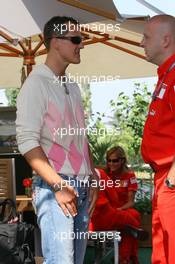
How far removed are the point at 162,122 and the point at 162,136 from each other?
0.07 metres

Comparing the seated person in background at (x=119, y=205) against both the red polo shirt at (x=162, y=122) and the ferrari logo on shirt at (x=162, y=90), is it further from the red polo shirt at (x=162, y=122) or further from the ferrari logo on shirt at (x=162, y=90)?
the ferrari logo on shirt at (x=162, y=90)

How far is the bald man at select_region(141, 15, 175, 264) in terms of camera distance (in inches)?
99.6

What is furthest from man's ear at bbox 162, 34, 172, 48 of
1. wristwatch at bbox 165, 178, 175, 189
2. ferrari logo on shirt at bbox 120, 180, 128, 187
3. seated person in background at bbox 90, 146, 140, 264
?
ferrari logo on shirt at bbox 120, 180, 128, 187

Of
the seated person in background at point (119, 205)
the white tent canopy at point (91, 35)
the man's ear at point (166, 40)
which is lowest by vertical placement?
the seated person in background at point (119, 205)

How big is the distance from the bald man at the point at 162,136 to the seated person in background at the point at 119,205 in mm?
1899

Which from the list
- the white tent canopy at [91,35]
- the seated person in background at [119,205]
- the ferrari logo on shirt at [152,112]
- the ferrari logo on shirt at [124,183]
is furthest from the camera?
the ferrari logo on shirt at [124,183]

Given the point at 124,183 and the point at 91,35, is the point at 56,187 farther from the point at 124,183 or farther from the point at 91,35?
the point at 91,35

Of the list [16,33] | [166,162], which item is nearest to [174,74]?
[166,162]

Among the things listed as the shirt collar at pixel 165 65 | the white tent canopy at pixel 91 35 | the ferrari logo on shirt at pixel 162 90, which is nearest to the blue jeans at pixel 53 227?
the ferrari logo on shirt at pixel 162 90

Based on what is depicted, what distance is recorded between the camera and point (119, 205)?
5281 mm

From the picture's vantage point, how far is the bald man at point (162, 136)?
8.30ft

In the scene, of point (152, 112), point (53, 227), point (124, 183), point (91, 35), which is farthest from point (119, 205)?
point (53, 227)

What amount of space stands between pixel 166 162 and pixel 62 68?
67 centimetres

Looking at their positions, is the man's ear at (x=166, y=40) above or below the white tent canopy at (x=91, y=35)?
below
